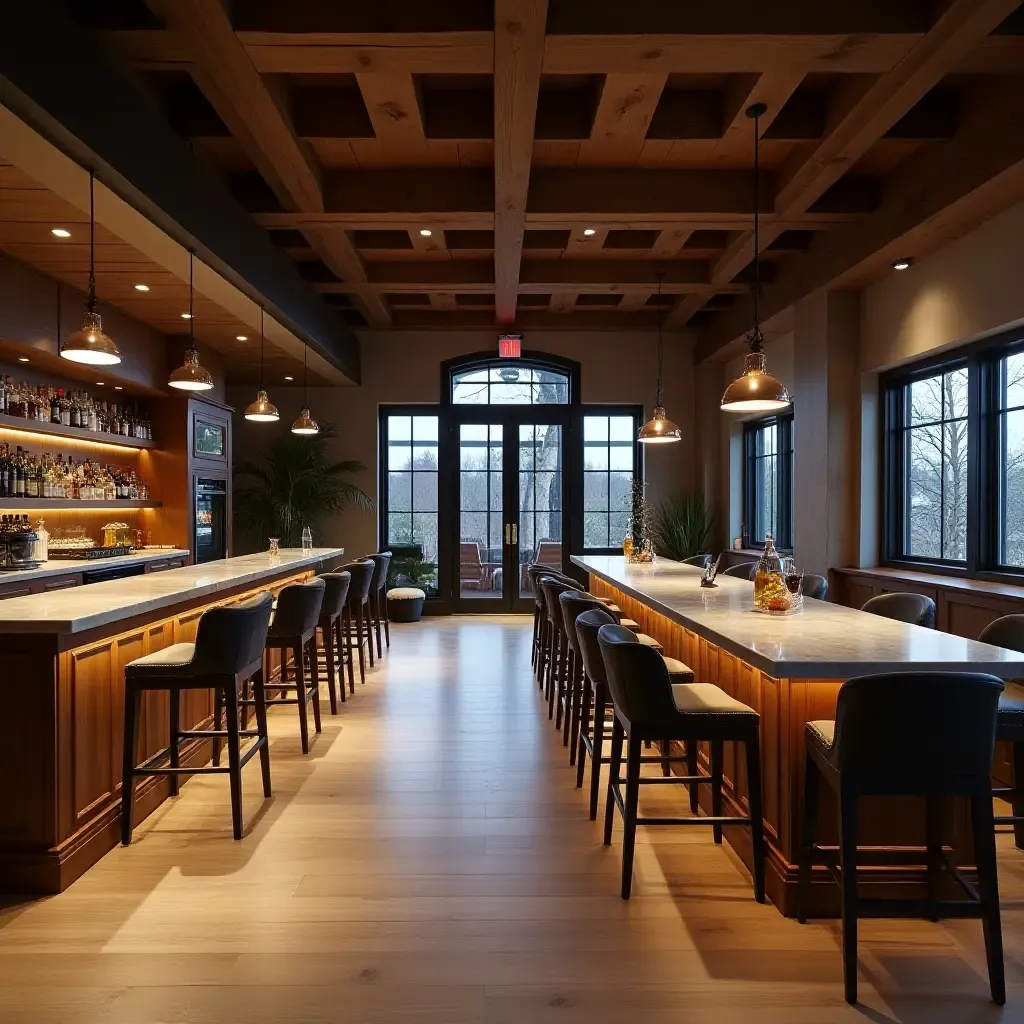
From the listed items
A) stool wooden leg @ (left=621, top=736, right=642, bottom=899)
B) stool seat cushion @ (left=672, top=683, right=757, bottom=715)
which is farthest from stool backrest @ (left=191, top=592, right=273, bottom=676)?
stool seat cushion @ (left=672, top=683, right=757, bottom=715)

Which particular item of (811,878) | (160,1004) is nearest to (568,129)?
(811,878)

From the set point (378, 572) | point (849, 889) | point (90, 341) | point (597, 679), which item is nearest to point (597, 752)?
A: point (597, 679)

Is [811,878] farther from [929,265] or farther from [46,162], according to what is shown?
[929,265]

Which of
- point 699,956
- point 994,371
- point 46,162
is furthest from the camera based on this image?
point 994,371

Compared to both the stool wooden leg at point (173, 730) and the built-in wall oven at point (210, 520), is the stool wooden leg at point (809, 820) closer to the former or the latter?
the stool wooden leg at point (173, 730)

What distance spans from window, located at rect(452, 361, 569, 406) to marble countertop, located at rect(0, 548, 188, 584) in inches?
158

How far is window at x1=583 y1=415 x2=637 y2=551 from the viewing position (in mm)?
9984

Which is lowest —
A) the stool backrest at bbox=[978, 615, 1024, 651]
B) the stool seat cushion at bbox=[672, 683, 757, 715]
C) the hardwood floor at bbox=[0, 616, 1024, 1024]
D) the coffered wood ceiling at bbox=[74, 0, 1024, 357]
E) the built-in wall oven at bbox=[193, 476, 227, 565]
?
the hardwood floor at bbox=[0, 616, 1024, 1024]

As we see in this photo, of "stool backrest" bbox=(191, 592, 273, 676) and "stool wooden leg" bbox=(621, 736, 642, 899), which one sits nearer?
"stool wooden leg" bbox=(621, 736, 642, 899)

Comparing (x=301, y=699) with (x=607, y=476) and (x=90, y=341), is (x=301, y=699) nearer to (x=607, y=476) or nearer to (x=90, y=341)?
(x=90, y=341)

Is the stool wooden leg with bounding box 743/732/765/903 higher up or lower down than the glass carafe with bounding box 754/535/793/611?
lower down

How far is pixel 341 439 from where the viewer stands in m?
9.91

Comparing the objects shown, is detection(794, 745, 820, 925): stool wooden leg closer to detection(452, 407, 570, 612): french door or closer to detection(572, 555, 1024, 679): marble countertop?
detection(572, 555, 1024, 679): marble countertop

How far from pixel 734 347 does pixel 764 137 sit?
14.2 ft
